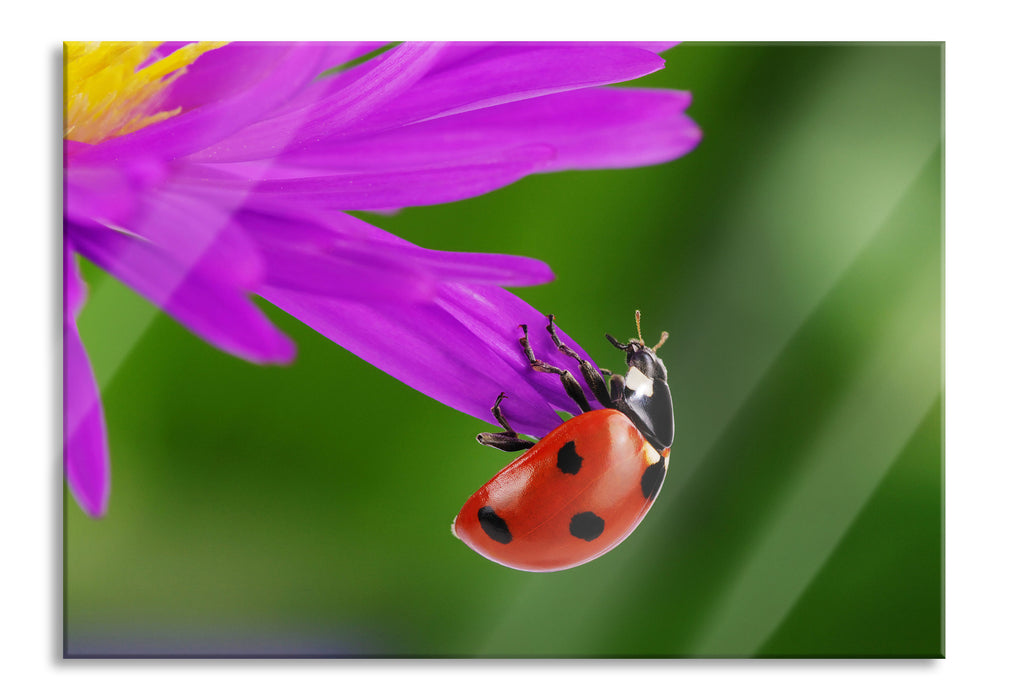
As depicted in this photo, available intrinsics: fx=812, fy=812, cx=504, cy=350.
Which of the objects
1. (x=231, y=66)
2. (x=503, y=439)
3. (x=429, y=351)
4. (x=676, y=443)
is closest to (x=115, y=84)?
(x=231, y=66)

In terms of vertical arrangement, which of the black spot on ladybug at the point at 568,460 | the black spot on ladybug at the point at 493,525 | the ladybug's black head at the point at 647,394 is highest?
the ladybug's black head at the point at 647,394

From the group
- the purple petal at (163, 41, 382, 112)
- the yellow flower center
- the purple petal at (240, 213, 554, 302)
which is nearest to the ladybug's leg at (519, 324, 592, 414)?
the purple petal at (240, 213, 554, 302)

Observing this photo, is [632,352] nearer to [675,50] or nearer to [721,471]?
[721,471]

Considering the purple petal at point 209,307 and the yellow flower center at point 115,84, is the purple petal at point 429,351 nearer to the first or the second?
the purple petal at point 209,307

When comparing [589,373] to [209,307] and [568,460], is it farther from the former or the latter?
[209,307]

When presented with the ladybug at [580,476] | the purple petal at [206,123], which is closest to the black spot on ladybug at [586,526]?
the ladybug at [580,476]
